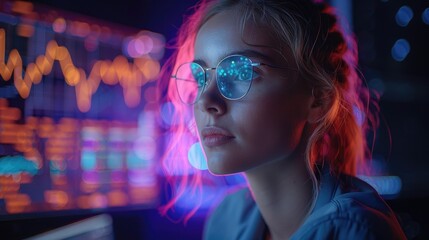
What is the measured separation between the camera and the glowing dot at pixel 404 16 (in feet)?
7.94

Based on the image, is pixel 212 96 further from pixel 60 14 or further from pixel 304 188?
pixel 60 14

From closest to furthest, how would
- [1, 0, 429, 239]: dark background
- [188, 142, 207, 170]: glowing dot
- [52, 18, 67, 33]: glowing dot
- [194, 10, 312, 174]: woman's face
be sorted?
[194, 10, 312, 174]: woman's face → [52, 18, 67, 33]: glowing dot → [188, 142, 207, 170]: glowing dot → [1, 0, 429, 239]: dark background

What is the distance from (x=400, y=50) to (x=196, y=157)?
134 cm

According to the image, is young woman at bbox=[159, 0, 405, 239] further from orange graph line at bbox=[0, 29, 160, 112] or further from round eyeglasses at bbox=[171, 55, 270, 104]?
orange graph line at bbox=[0, 29, 160, 112]

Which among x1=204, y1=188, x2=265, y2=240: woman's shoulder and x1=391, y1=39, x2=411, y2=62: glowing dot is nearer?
x1=204, y1=188, x2=265, y2=240: woman's shoulder

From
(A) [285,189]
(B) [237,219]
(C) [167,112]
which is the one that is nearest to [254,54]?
(A) [285,189]

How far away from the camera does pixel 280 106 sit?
3.32ft

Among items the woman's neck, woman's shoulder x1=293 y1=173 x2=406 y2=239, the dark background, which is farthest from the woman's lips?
the dark background

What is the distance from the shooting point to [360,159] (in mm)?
1332

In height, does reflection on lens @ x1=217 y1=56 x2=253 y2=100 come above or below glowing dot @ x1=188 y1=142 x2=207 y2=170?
above

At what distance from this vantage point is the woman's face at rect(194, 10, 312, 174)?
3.29ft

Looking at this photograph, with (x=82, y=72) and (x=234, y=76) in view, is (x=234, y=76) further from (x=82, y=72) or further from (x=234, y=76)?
(x=82, y=72)

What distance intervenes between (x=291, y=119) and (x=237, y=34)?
8.7 inches

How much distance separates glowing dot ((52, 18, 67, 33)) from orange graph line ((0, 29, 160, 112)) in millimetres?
40
